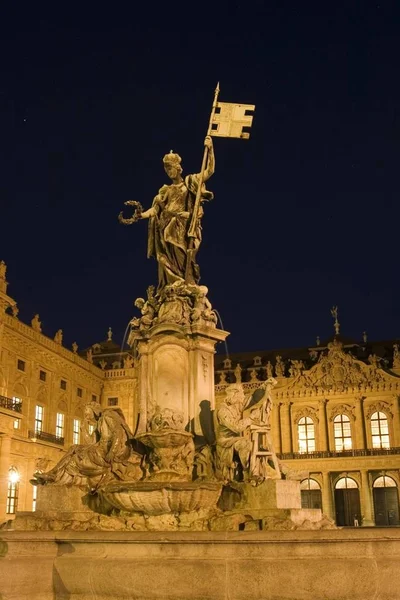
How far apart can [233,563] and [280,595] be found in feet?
2.08

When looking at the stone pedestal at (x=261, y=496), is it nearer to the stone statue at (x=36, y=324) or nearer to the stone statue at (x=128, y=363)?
the stone statue at (x=36, y=324)

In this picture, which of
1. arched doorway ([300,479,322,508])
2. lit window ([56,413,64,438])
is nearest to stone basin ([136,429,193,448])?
lit window ([56,413,64,438])

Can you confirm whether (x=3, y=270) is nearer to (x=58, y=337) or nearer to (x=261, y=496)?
(x=58, y=337)

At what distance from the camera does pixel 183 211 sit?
13.6 metres

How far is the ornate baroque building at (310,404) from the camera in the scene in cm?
4403

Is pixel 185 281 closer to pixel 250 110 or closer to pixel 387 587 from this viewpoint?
pixel 250 110

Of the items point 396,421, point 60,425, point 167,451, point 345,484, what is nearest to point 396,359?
point 396,421

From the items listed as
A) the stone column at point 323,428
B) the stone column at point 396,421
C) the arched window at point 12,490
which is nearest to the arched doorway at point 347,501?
the stone column at point 323,428

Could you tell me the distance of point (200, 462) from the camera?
11242mm

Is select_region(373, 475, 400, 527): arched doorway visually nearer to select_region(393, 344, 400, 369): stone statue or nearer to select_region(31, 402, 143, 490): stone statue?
select_region(393, 344, 400, 369): stone statue

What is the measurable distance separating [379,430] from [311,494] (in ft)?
24.4

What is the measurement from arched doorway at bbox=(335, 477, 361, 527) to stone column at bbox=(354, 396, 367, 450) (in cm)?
281

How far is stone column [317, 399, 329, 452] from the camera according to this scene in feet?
177

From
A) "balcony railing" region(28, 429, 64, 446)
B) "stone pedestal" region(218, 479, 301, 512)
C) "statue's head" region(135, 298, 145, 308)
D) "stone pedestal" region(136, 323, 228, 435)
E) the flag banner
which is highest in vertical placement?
the flag banner
